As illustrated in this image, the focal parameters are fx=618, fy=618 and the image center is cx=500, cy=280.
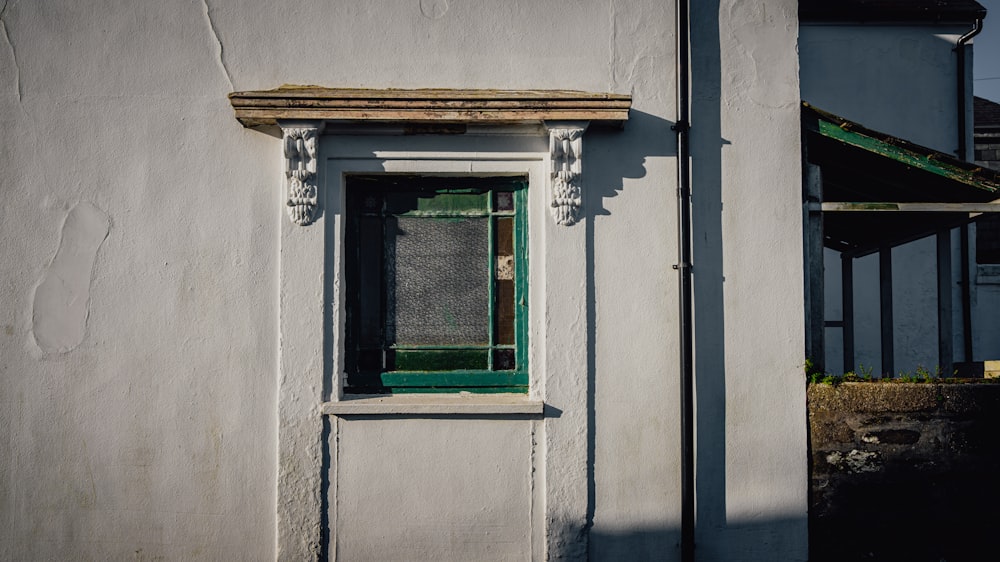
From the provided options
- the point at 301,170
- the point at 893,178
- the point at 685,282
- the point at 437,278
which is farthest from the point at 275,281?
the point at 893,178

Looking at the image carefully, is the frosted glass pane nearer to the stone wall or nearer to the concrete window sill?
the concrete window sill

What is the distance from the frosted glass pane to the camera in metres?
4.27

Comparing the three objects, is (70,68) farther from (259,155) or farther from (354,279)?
(354,279)

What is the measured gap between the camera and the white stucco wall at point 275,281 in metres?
4.00

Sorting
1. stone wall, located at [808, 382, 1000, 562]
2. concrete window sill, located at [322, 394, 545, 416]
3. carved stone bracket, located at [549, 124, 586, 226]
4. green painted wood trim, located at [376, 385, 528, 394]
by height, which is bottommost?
stone wall, located at [808, 382, 1000, 562]

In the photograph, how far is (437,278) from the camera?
4.29 meters

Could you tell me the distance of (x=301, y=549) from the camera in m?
3.98

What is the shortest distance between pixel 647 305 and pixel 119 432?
11.6 feet

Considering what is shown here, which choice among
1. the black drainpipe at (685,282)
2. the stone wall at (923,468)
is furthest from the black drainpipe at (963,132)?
the black drainpipe at (685,282)

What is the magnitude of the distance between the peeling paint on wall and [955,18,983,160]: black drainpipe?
39.6ft

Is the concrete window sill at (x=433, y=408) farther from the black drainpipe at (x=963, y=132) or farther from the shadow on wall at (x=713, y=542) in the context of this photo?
the black drainpipe at (x=963, y=132)

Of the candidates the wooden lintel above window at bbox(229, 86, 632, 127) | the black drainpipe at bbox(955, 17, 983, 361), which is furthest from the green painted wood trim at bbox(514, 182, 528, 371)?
the black drainpipe at bbox(955, 17, 983, 361)

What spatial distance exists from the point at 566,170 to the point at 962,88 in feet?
32.2

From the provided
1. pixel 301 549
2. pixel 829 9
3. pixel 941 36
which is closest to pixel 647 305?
pixel 301 549
